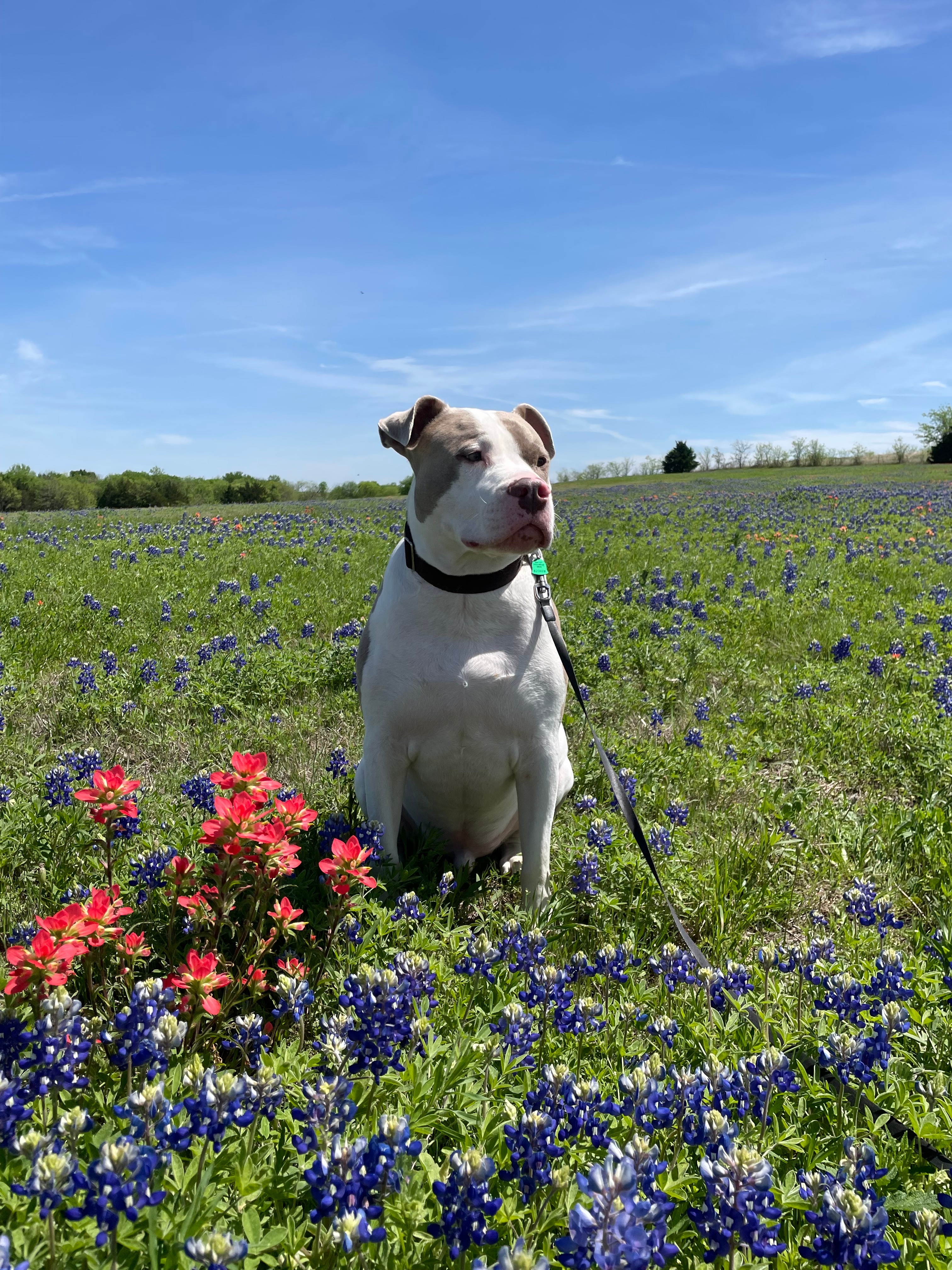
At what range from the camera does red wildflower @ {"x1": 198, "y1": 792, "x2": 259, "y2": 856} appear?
2146 millimetres

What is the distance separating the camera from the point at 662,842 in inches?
147

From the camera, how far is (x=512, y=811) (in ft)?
12.7

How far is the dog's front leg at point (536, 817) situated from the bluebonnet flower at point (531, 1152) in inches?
69.0

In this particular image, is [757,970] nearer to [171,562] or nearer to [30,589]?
[30,589]

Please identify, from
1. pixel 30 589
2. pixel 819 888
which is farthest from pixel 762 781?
pixel 30 589

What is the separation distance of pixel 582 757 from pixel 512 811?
4.28 feet

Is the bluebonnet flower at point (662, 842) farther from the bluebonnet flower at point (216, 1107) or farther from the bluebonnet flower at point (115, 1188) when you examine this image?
the bluebonnet flower at point (115, 1188)

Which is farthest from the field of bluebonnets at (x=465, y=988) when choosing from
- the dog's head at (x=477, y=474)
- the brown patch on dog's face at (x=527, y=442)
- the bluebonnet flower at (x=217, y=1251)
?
the brown patch on dog's face at (x=527, y=442)

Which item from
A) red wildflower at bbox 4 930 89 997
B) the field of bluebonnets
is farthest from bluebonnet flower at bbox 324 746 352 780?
red wildflower at bbox 4 930 89 997

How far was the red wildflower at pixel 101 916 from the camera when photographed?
190 centimetres

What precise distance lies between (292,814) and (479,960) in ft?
2.39

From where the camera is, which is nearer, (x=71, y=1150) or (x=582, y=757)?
(x=71, y=1150)

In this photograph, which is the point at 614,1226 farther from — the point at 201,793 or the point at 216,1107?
the point at 201,793

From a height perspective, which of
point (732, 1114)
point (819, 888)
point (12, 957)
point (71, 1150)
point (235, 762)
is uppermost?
point (235, 762)
